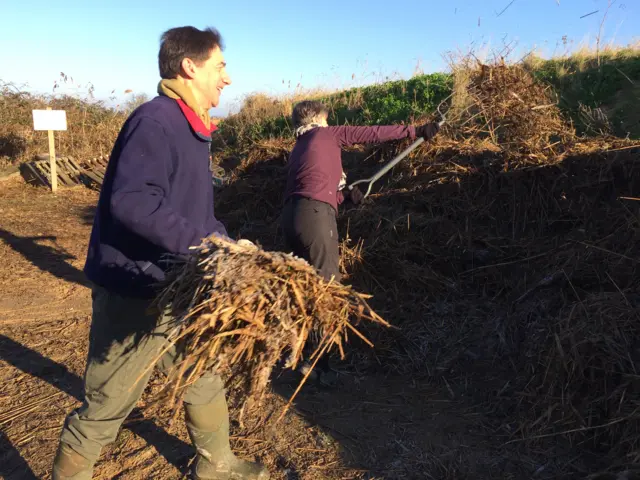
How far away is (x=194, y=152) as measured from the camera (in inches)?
85.1

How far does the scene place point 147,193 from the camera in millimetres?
1850

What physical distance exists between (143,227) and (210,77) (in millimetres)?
799

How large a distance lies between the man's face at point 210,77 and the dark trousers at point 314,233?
1.41 meters

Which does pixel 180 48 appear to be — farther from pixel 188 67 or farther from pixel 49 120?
pixel 49 120

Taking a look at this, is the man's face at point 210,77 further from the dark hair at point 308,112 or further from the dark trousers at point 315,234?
the dark hair at point 308,112

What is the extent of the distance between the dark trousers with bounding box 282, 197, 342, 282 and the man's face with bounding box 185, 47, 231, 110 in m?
1.41

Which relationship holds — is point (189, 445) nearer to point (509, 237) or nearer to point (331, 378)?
point (331, 378)

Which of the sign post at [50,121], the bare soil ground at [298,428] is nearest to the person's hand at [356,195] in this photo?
the bare soil ground at [298,428]

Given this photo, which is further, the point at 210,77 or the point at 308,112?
the point at 308,112

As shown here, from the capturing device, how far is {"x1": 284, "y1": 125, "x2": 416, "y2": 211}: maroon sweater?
3615 mm


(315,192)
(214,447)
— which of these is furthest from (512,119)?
(214,447)

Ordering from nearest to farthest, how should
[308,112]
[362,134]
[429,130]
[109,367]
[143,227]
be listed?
[143,227]
[109,367]
[308,112]
[362,134]
[429,130]

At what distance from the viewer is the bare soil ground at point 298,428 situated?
8.93 feet

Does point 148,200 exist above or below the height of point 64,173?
below
